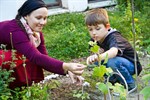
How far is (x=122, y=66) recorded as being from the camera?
4141 mm

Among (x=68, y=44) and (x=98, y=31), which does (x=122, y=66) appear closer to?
(x=98, y=31)

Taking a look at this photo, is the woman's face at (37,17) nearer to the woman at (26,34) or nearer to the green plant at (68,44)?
the woman at (26,34)

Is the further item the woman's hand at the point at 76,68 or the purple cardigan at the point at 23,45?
the purple cardigan at the point at 23,45

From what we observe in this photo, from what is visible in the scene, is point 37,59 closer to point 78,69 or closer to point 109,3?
point 78,69

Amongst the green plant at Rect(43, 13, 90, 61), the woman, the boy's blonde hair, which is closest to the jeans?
the boy's blonde hair

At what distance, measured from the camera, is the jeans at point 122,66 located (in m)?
4.11

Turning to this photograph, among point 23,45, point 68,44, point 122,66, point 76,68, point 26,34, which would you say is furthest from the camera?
point 68,44

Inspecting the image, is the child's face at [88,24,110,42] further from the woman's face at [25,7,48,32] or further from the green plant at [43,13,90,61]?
the green plant at [43,13,90,61]

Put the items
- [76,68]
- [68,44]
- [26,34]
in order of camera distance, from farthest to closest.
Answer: [68,44] → [26,34] → [76,68]

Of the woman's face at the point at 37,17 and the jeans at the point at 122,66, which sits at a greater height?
the woman's face at the point at 37,17

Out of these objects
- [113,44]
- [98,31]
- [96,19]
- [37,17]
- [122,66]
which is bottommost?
[122,66]

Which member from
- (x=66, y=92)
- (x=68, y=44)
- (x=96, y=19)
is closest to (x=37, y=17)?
(x=96, y=19)

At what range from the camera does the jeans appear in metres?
4.11

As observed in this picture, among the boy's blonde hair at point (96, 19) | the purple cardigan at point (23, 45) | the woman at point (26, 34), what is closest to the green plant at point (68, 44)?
the boy's blonde hair at point (96, 19)
